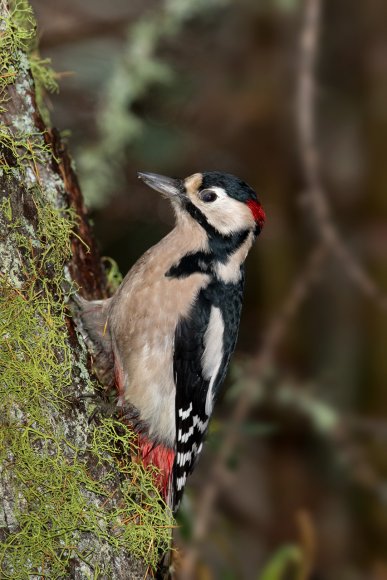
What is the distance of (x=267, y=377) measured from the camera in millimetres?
4379

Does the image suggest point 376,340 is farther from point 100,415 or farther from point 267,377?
point 100,415

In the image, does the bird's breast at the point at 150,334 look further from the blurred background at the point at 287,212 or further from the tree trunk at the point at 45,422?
the blurred background at the point at 287,212

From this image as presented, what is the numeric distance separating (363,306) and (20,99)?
430 cm

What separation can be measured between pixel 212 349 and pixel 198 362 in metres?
0.07

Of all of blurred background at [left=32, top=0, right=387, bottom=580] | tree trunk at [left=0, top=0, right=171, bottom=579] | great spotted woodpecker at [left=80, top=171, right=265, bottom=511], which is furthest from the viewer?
blurred background at [left=32, top=0, right=387, bottom=580]

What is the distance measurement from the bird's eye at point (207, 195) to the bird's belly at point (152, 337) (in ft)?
1.23

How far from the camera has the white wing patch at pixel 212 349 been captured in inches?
120

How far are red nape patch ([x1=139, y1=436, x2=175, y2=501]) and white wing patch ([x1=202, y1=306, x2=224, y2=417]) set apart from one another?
22cm

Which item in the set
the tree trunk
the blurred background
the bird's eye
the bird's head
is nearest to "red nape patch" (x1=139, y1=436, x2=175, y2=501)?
the tree trunk

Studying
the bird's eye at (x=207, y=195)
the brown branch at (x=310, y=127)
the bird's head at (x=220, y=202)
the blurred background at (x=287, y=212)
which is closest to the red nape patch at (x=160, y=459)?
the bird's head at (x=220, y=202)

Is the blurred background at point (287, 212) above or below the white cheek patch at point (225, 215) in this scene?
below

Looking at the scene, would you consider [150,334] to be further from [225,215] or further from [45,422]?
[45,422]

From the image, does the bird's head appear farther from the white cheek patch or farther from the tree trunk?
the tree trunk

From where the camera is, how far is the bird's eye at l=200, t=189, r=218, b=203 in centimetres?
324
